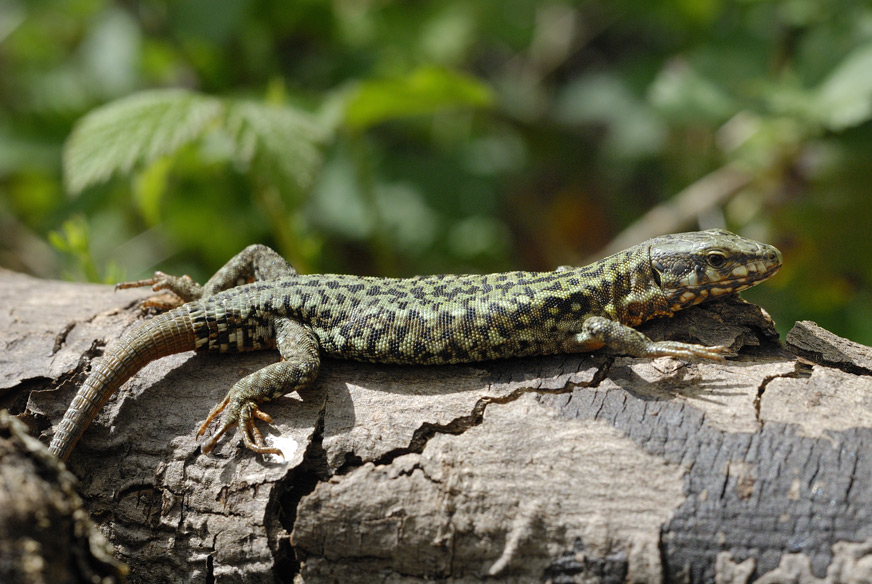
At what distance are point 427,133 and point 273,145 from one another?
383 centimetres

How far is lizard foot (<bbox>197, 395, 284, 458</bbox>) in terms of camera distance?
12.5ft

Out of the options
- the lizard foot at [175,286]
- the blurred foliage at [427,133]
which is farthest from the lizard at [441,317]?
the blurred foliage at [427,133]

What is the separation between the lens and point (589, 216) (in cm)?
1037

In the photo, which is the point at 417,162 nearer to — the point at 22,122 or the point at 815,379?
the point at 22,122

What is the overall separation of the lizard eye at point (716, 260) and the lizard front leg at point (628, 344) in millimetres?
601

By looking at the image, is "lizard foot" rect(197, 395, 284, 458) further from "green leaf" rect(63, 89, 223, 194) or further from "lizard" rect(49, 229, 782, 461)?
"green leaf" rect(63, 89, 223, 194)

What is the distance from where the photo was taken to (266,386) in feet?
13.5

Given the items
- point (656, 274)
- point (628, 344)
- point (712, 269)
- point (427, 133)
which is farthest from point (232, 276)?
point (427, 133)

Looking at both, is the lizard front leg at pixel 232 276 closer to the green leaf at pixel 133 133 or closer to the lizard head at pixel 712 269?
the green leaf at pixel 133 133

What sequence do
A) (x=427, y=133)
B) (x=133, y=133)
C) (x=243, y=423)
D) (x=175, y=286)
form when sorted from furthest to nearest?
1. (x=427, y=133)
2. (x=133, y=133)
3. (x=175, y=286)
4. (x=243, y=423)

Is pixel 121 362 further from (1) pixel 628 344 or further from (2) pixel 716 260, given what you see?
(2) pixel 716 260

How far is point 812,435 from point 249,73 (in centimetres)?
627

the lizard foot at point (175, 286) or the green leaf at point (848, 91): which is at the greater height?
the green leaf at point (848, 91)

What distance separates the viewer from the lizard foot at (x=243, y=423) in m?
3.82
